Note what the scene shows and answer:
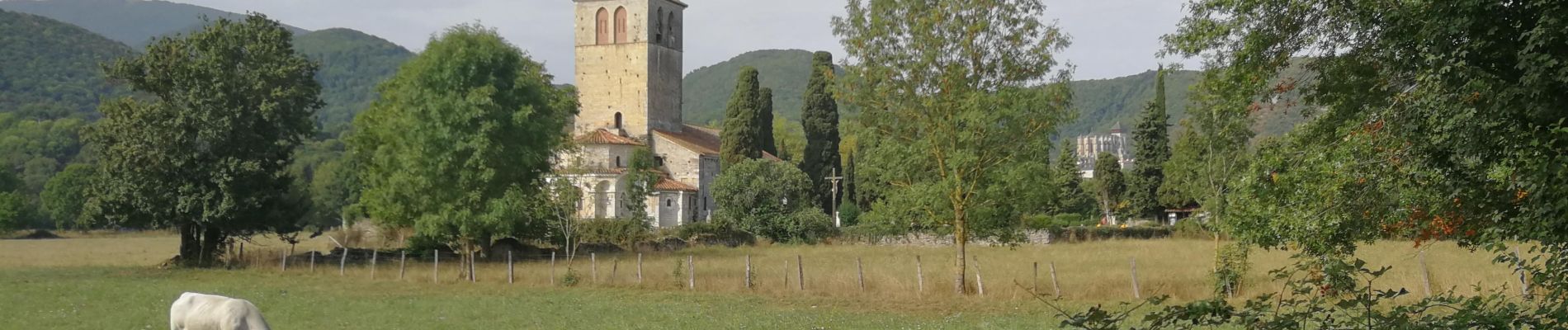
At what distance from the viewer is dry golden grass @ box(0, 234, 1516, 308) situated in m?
25.1

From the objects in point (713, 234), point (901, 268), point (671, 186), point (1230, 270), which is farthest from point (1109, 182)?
point (1230, 270)

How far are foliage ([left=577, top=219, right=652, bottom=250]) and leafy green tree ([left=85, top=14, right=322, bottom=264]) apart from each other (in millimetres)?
14269

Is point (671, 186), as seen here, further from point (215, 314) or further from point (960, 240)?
point (215, 314)

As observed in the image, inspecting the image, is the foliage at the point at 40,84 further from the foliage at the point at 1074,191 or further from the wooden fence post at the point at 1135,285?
the wooden fence post at the point at 1135,285

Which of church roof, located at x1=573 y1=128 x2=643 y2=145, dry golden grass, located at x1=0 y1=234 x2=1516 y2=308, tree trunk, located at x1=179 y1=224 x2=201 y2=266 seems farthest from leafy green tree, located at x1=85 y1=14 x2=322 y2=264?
church roof, located at x1=573 y1=128 x2=643 y2=145

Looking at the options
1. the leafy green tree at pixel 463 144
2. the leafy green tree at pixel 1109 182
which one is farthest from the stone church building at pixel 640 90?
the leafy green tree at pixel 463 144

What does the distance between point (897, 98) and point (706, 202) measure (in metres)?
51.0

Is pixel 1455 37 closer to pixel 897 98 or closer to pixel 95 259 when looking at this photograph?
pixel 897 98

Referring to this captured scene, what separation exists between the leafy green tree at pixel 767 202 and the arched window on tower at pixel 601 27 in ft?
59.1

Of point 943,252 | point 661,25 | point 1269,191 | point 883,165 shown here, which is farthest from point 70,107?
point 1269,191

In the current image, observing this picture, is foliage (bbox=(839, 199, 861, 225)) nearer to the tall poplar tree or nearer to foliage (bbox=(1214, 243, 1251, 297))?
the tall poplar tree

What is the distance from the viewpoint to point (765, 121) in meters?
79.1

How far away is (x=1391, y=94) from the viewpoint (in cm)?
1379

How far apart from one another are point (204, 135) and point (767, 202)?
28736 mm
